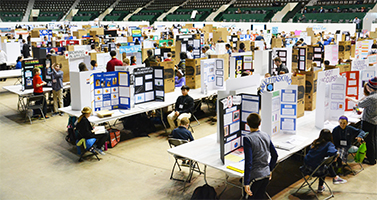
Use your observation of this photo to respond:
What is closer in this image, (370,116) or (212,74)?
(370,116)

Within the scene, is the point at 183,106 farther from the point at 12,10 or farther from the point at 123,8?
the point at 123,8

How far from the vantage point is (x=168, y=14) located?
40562mm

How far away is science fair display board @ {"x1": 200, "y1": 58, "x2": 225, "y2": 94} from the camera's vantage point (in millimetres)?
8352

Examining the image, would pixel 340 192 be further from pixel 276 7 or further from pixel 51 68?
pixel 276 7

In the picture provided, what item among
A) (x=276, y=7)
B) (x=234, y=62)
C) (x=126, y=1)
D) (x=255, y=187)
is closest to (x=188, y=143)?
(x=255, y=187)

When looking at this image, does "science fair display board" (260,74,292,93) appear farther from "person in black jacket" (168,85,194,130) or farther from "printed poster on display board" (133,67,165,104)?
"printed poster on display board" (133,67,165,104)

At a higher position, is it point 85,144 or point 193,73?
point 193,73

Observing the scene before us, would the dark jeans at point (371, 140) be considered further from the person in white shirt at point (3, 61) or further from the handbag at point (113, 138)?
the person in white shirt at point (3, 61)

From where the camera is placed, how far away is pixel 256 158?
382 centimetres

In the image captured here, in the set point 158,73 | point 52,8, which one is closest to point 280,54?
point 158,73

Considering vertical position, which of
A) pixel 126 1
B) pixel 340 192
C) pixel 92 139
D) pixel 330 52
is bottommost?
pixel 340 192

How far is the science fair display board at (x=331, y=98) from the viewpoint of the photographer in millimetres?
5684

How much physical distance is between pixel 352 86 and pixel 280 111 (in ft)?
7.55

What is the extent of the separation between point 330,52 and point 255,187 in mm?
9364
